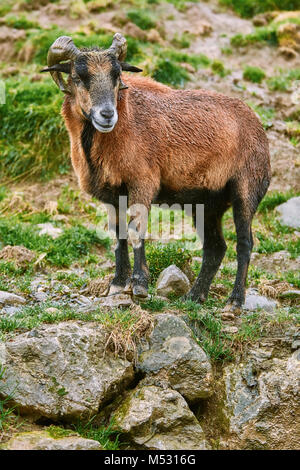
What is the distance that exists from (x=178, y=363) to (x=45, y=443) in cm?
169

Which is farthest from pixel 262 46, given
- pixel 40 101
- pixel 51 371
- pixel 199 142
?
pixel 51 371

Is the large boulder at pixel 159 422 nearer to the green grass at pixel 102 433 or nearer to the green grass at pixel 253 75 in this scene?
the green grass at pixel 102 433

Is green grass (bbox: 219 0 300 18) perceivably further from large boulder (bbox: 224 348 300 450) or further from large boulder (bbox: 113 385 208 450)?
large boulder (bbox: 113 385 208 450)

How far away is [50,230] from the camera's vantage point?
10.5 meters

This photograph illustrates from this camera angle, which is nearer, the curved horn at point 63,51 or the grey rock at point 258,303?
the curved horn at point 63,51

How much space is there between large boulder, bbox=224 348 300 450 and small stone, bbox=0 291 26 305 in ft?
8.88

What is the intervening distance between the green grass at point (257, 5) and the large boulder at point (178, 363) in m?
14.1

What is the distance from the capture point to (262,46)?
54.0 ft

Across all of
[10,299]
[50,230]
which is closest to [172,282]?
[10,299]

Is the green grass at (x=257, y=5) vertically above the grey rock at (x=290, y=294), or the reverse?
the green grass at (x=257, y=5)

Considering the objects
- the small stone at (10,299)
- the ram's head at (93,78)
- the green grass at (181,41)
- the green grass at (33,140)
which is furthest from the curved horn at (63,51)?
the green grass at (181,41)

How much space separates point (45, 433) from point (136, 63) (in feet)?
32.9

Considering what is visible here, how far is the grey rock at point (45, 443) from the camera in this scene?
5.26 meters

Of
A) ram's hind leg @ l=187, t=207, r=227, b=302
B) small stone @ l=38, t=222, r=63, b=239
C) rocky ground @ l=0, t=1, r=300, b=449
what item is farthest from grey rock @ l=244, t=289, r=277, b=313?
small stone @ l=38, t=222, r=63, b=239
